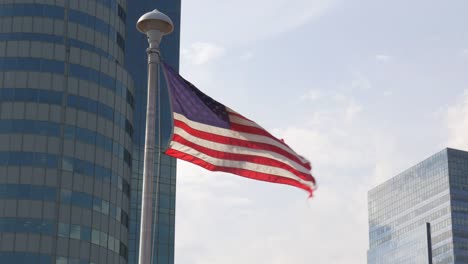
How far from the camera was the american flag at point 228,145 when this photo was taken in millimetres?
35469

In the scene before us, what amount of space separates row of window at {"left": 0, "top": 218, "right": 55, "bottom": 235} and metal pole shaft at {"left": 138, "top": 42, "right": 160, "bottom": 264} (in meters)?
66.4

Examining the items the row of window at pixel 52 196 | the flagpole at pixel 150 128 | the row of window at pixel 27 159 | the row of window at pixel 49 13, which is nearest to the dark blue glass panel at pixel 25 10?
the row of window at pixel 49 13

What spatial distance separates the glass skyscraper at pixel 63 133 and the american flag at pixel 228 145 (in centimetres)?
6327

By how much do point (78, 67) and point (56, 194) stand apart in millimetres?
14547

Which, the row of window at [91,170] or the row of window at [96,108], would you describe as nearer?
the row of window at [91,170]

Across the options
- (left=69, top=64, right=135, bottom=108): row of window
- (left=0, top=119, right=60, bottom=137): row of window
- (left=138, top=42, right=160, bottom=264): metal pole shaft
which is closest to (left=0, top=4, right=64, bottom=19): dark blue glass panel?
(left=69, top=64, right=135, bottom=108): row of window

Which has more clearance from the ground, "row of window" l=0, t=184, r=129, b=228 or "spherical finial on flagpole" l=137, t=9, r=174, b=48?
"row of window" l=0, t=184, r=129, b=228

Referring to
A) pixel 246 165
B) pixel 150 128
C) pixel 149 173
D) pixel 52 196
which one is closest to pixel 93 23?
pixel 52 196

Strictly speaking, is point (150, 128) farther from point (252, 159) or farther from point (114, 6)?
point (114, 6)

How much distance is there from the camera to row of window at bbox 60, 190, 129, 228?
99.6 m

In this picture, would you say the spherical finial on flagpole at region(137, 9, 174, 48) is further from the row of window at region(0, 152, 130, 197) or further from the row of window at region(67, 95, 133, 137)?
the row of window at region(67, 95, 133, 137)

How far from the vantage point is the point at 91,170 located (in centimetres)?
10244

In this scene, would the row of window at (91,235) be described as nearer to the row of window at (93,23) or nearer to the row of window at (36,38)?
the row of window at (36,38)

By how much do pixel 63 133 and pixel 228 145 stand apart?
67.3 metres
